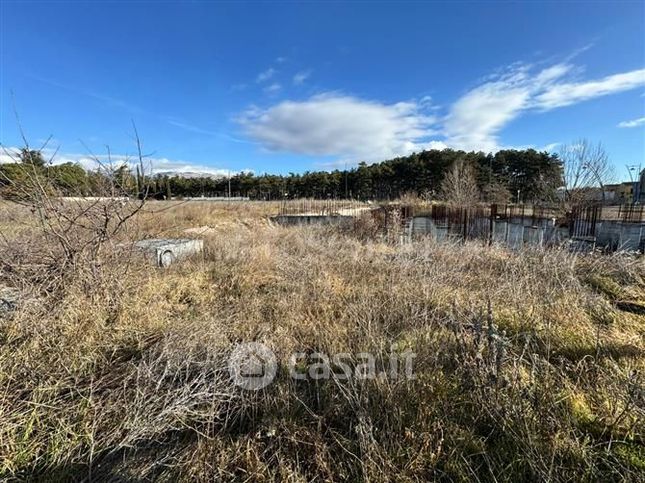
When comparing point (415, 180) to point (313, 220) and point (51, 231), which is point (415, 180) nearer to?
point (313, 220)

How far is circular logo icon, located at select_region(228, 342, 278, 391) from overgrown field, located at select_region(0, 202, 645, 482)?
0.09 metres

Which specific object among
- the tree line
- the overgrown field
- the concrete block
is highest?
the tree line

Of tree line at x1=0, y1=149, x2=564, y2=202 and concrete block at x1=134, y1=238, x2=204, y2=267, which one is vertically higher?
tree line at x1=0, y1=149, x2=564, y2=202

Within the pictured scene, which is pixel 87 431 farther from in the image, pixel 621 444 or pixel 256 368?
pixel 621 444

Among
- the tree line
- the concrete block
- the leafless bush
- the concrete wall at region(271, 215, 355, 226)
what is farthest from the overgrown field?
the tree line

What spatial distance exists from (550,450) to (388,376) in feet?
3.00

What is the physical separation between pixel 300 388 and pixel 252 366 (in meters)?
0.42

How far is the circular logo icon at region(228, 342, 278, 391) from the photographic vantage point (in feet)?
7.39

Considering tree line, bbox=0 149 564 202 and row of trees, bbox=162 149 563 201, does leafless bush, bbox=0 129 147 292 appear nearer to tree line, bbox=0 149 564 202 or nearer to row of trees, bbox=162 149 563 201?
tree line, bbox=0 149 564 202

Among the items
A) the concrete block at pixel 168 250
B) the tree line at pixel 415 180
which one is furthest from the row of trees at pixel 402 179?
the concrete block at pixel 168 250

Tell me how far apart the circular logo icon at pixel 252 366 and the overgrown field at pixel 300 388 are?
0.09 m

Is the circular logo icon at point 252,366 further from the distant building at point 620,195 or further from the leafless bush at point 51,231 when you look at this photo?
the distant building at point 620,195

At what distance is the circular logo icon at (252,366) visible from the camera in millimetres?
2254

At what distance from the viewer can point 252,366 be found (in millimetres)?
2422
